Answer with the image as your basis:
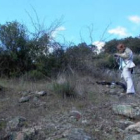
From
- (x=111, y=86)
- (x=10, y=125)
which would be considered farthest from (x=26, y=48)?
(x=10, y=125)

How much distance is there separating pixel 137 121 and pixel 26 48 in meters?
9.08

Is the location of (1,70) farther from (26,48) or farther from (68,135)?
(68,135)

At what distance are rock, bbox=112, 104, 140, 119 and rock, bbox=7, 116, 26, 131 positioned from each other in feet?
7.02

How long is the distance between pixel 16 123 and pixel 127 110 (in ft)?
8.22

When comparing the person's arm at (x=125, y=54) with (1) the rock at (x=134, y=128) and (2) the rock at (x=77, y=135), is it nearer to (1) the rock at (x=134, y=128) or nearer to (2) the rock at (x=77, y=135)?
(1) the rock at (x=134, y=128)

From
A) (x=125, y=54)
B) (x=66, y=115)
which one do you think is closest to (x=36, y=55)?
(x=125, y=54)

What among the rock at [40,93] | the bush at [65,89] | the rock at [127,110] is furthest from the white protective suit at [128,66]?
the rock at [127,110]

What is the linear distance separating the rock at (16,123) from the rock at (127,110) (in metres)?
2.14

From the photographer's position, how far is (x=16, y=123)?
26.9 ft

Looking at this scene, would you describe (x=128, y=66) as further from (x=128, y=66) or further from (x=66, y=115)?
(x=66, y=115)

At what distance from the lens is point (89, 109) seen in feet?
31.3

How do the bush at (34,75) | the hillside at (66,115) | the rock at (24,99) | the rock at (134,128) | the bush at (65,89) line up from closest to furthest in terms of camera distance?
the hillside at (66,115) → the rock at (134,128) → the rock at (24,99) → the bush at (65,89) → the bush at (34,75)

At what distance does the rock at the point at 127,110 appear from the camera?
8920 millimetres

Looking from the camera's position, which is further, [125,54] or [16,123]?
[125,54]
